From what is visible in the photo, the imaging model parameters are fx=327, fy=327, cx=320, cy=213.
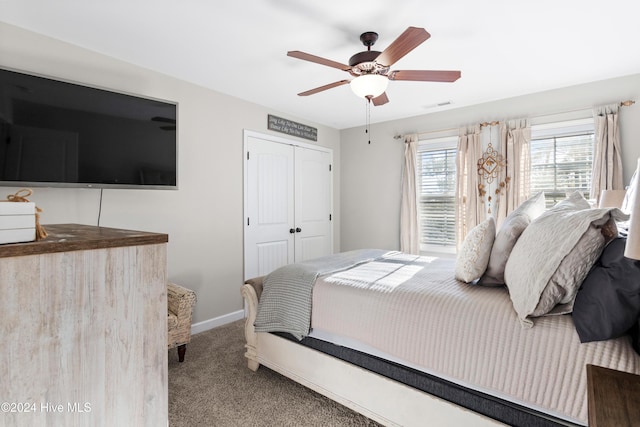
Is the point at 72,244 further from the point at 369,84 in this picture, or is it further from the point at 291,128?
the point at 291,128

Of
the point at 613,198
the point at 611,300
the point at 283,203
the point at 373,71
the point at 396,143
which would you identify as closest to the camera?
the point at 611,300

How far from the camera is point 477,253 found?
1.78 metres

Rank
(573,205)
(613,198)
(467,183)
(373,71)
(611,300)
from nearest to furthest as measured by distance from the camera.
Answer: (611,300) → (573,205) → (373,71) → (613,198) → (467,183)

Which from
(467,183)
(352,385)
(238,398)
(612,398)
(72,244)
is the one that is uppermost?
(467,183)

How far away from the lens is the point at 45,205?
229 cm

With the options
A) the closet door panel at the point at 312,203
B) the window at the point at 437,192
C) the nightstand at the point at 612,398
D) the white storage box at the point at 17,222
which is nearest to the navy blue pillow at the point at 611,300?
the nightstand at the point at 612,398

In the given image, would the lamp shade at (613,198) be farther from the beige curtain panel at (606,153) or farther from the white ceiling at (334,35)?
the white ceiling at (334,35)

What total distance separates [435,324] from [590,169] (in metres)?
2.94

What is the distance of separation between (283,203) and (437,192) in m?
2.02

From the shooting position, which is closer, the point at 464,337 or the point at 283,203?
the point at 464,337

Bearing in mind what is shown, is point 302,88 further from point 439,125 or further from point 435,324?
point 435,324

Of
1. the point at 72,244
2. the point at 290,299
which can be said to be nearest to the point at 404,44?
the point at 290,299

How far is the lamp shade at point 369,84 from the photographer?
2229 mm

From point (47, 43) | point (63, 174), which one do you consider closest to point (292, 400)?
point (63, 174)
